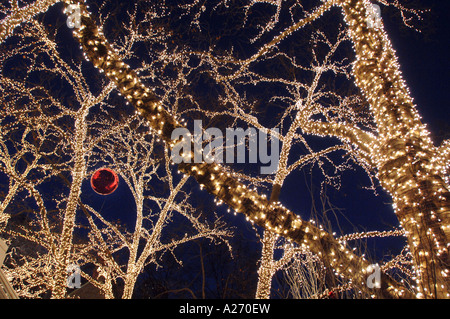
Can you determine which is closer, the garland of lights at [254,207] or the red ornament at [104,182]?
the garland of lights at [254,207]

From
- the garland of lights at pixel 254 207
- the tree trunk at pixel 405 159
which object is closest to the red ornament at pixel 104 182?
the garland of lights at pixel 254 207

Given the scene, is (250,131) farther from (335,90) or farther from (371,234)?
(371,234)

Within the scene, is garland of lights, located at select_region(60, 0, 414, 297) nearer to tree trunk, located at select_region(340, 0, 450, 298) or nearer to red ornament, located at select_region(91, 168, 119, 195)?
tree trunk, located at select_region(340, 0, 450, 298)

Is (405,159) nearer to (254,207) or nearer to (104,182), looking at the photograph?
(254,207)

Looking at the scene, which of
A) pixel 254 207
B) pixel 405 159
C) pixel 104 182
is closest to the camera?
pixel 254 207

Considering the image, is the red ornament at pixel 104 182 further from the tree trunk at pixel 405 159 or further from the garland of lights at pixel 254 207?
A: the tree trunk at pixel 405 159

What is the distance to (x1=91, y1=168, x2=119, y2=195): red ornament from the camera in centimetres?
595

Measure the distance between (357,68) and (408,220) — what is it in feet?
6.10

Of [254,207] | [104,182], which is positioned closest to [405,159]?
[254,207]

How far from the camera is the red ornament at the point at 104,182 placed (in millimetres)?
5953

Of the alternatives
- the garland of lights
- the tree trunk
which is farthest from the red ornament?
the tree trunk

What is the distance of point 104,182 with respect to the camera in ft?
19.8

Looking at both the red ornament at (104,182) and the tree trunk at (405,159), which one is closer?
the tree trunk at (405,159)
